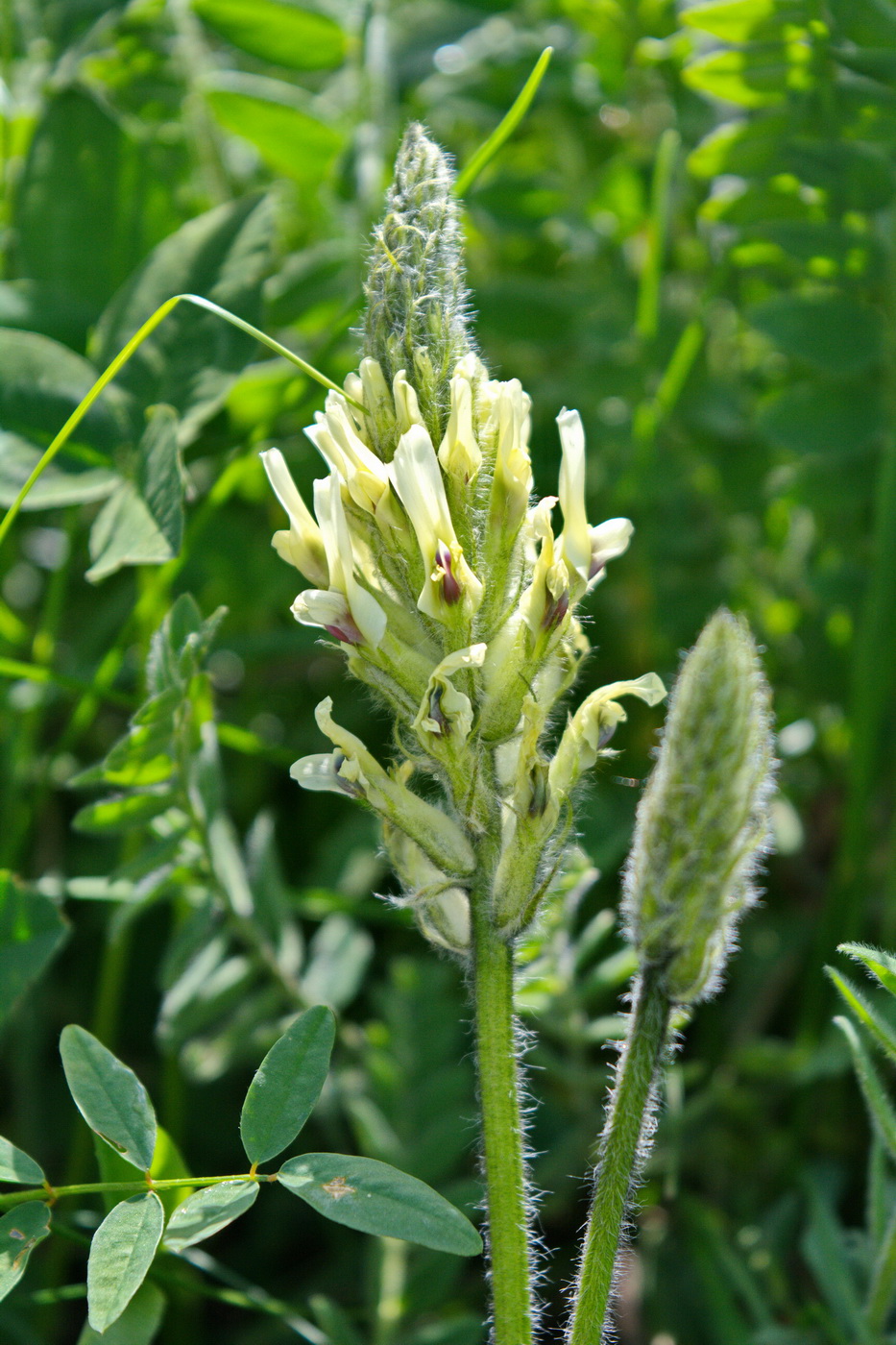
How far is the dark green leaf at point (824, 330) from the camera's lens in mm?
2523

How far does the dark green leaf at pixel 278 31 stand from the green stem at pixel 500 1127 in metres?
2.45

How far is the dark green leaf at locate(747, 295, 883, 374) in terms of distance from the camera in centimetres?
252

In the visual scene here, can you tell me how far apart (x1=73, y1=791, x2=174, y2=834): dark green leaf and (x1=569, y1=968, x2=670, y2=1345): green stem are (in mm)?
869

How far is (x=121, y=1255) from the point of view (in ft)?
4.45

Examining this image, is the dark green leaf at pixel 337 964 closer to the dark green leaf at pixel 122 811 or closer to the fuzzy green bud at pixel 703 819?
the dark green leaf at pixel 122 811

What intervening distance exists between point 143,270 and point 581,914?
161 cm

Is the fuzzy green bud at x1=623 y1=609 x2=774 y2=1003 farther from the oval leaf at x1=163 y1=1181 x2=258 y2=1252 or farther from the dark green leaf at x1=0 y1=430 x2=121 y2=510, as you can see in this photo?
the dark green leaf at x1=0 y1=430 x2=121 y2=510

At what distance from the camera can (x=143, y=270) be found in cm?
231

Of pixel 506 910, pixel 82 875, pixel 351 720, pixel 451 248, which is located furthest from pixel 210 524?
pixel 506 910

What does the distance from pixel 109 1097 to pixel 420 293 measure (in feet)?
3.42

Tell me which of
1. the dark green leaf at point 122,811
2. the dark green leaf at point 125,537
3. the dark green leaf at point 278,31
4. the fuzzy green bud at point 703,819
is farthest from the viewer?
the dark green leaf at point 278,31

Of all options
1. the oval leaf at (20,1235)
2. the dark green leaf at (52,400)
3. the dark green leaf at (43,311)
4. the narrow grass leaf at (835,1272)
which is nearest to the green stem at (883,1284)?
the narrow grass leaf at (835,1272)

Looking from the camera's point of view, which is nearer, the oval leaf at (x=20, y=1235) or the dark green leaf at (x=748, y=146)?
the oval leaf at (x=20, y=1235)

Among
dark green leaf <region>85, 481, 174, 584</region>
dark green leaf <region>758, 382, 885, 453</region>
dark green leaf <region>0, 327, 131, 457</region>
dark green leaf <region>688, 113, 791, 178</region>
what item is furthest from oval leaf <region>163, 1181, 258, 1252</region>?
dark green leaf <region>688, 113, 791, 178</region>
